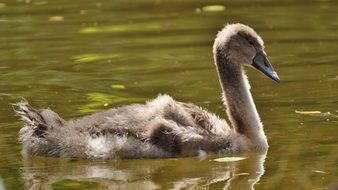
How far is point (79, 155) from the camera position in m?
10.7

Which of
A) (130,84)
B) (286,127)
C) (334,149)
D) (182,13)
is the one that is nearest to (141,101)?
(130,84)

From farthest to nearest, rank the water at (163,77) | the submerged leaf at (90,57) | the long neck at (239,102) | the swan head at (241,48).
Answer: the submerged leaf at (90,57)
the swan head at (241,48)
the long neck at (239,102)
the water at (163,77)

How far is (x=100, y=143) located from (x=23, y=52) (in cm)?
620

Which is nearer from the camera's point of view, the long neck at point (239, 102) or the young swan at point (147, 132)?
the young swan at point (147, 132)

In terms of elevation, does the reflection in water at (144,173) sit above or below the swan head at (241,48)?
below

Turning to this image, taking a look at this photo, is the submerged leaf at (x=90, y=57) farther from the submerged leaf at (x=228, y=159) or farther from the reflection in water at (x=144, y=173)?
the submerged leaf at (x=228, y=159)

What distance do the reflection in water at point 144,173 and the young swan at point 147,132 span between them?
0.33ft

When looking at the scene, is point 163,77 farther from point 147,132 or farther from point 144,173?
point 144,173

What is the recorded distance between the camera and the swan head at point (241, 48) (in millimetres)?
11234

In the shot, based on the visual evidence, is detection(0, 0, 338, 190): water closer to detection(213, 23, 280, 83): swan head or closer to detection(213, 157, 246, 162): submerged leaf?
detection(213, 157, 246, 162): submerged leaf

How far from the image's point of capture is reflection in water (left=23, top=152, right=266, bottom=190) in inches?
380

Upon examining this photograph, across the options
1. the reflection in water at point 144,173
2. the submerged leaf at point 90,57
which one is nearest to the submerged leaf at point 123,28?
the submerged leaf at point 90,57

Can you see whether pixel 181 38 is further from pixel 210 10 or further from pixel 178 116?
pixel 178 116

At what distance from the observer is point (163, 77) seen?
14141 mm
